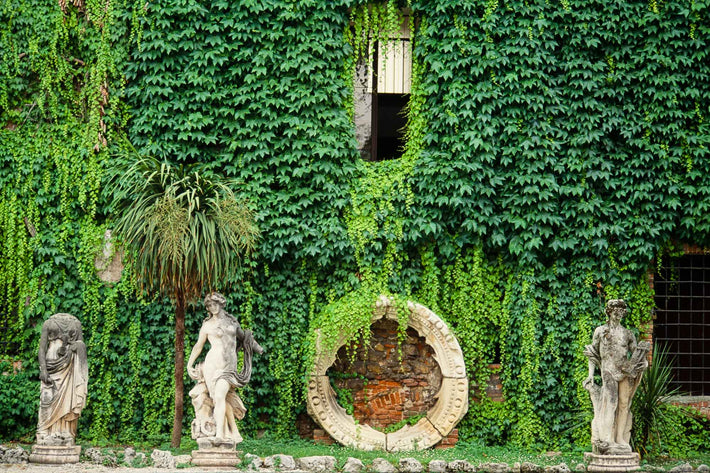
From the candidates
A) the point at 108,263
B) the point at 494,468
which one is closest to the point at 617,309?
the point at 494,468

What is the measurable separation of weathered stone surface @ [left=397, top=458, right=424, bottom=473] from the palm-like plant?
2957 millimetres

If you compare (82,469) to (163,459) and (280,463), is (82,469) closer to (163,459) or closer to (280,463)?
(163,459)

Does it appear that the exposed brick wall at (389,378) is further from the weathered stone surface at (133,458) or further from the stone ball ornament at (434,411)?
the weathered stone surface at (133,458)

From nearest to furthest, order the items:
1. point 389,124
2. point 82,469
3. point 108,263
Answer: point 82,469
point 108,263
point 389,124

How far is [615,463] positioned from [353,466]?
10.2ft

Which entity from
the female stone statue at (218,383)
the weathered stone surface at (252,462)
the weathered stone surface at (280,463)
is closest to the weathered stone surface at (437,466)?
the weathered stone surface at (280,463)

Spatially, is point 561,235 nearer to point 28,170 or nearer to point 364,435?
point 364,435

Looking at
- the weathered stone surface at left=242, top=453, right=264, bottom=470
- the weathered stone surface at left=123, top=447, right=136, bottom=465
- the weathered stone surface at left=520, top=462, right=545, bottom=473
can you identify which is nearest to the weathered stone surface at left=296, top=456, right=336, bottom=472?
the weathered stone surface at left=242, top=453, right=264, bottom=470

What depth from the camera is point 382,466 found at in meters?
10.9

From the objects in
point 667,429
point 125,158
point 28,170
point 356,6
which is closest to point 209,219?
point 125,158

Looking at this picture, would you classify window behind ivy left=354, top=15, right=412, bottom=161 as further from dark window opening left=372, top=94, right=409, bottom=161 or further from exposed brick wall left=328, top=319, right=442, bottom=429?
exposed brick wall left=328, top=319, right=442, bottom=429

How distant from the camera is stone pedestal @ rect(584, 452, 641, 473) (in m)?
10.7

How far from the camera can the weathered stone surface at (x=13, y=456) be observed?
10.5 m

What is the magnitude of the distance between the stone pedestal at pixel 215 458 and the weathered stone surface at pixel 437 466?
236 cm
